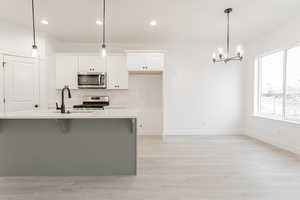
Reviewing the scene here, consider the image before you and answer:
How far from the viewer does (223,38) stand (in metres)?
5.18

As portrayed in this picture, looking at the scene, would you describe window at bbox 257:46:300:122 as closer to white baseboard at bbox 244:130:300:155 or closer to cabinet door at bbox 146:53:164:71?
white baseboard at bbox 244:130:300:155

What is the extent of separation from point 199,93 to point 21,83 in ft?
15.6

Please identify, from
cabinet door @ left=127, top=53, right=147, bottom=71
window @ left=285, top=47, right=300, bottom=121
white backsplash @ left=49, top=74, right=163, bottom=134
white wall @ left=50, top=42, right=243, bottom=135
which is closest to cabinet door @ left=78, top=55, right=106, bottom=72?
cabinet door @ left=127, top=53, right=147, bottom=71

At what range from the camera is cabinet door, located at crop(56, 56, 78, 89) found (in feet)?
16.6

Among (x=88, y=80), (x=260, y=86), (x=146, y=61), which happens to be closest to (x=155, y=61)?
(x=146, y=61)

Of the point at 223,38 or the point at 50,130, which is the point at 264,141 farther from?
the point at 50,130

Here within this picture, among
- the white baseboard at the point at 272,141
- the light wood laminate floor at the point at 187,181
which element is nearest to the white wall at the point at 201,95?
the white baseboard at the point at 272,141

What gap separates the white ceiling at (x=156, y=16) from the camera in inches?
133

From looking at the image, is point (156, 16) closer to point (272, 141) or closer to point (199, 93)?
point (199, 93)

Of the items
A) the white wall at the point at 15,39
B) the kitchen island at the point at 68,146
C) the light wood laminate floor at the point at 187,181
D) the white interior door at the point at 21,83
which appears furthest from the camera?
the white interior door at the point at 21,83

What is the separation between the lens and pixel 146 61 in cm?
496

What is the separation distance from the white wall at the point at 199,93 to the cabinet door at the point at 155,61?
0.64 metres

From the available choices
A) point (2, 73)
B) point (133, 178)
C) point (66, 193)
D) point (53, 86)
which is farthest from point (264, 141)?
point (2, 73)

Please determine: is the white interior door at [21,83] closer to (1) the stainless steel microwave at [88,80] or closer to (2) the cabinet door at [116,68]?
(1) the stainless steel microwave at [88,80]
